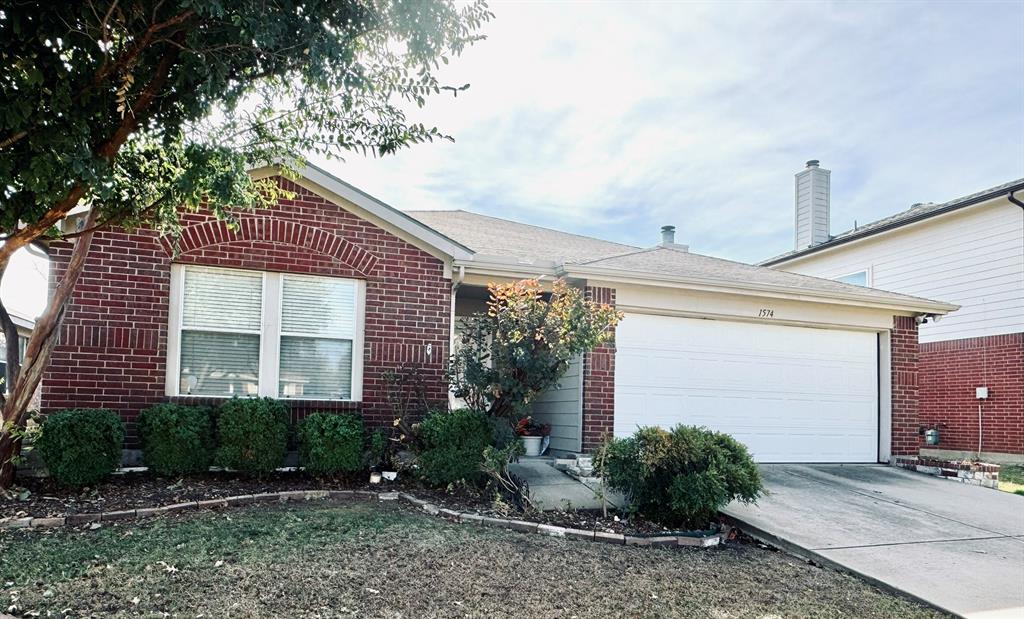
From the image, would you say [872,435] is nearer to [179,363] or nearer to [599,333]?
[599,333]

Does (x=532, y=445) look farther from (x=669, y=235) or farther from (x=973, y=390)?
(x=973, y=390)

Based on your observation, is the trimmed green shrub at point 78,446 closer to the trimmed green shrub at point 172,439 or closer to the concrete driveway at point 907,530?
the trimmed green shrub at point 172,439

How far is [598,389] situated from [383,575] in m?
5.34

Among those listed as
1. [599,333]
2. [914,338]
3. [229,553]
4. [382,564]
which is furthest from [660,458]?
[914,338]

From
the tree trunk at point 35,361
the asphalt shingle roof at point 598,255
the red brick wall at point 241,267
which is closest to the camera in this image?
the tree trunk at point 35,361

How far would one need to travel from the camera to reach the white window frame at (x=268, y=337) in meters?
8.55

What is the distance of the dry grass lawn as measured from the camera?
4598 mm

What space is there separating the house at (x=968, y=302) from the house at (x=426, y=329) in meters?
3.22

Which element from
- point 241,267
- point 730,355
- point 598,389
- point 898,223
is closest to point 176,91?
point 241,267

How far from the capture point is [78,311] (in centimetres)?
823

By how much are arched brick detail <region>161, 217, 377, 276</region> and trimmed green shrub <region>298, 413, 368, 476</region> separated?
2.07 metres

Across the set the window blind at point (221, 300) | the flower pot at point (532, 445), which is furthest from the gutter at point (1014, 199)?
the window blind at point (221, 300)

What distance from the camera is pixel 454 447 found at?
7957 millimetres

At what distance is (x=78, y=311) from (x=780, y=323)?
956 cm
